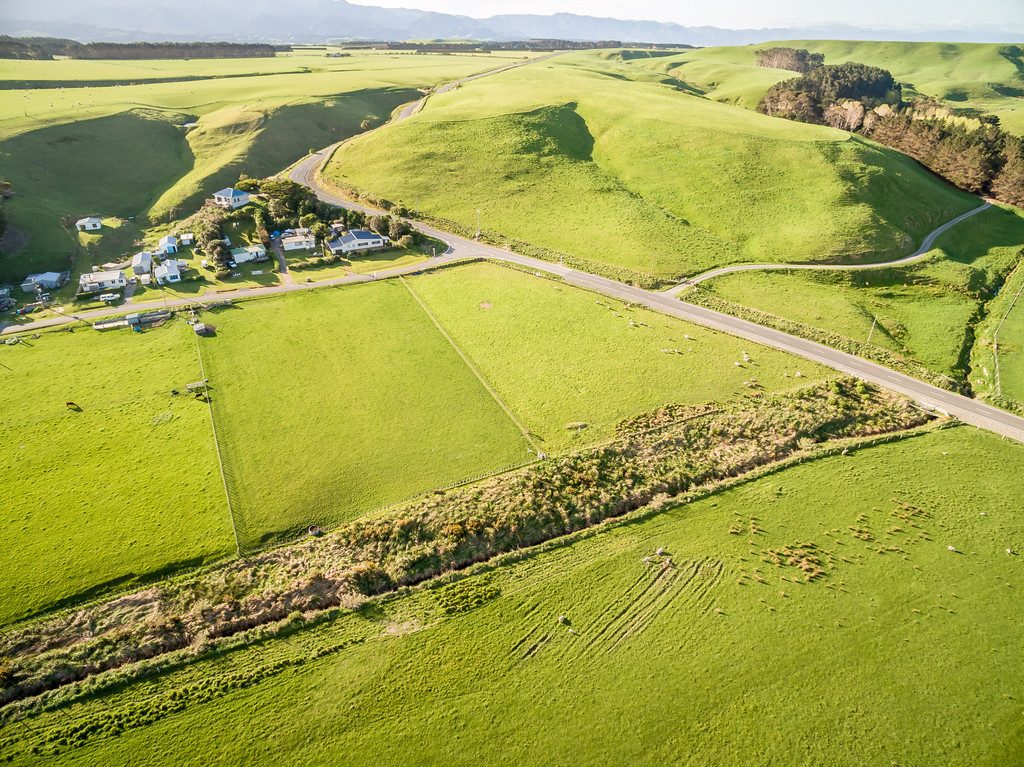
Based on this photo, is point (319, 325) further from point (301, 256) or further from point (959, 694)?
point (959, 694)

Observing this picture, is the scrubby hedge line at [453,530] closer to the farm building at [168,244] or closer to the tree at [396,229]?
the tree at [396,229]

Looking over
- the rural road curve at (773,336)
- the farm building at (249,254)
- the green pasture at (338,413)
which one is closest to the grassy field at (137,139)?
the farm building at (249,254)

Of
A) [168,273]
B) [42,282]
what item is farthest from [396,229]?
[42,282]

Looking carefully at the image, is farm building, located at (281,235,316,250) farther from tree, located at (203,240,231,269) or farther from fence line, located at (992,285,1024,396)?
fence line, located at (992,285,1024,396)

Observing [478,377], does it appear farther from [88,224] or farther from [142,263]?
[88,224]

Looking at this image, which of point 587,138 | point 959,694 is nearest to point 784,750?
point 959,694

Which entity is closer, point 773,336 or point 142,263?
point 773,336
